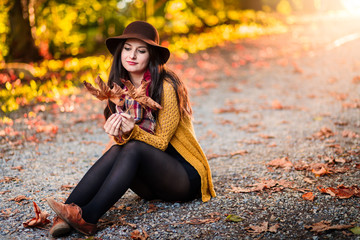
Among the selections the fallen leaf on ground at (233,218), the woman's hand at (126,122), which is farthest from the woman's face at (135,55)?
the fallen leaf on ground at (233,218)

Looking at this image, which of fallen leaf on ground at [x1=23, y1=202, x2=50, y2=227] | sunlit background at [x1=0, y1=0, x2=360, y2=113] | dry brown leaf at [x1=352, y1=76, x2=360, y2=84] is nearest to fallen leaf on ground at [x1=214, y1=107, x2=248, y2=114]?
sunlit background at [x1=0, y1=0, x2=360, y2=113]

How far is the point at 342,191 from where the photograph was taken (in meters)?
3.28

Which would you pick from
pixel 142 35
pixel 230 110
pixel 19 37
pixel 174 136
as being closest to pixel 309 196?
pixel 174 136

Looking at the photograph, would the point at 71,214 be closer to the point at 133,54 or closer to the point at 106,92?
the point at 106,92

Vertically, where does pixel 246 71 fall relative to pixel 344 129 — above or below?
above

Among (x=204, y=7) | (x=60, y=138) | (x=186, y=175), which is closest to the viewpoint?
(x=186, y=175)

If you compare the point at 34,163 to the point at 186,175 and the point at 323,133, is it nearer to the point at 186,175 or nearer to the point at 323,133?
the point at 186,175

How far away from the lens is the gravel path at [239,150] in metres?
2.99

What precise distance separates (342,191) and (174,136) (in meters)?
1.53

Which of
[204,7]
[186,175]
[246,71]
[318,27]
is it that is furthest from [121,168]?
[318,27]

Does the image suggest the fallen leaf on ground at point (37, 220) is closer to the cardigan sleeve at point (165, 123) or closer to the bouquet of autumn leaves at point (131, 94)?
the cardigan sleeve at point (165, 123)

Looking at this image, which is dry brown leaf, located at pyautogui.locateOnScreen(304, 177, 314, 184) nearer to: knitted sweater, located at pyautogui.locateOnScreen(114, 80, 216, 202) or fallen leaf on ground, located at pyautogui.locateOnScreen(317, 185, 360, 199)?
fallen leaf on ground, located at pyautogui.locateOnScreen(317, 185, 360, 199)

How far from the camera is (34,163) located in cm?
475

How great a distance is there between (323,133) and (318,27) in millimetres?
13419
